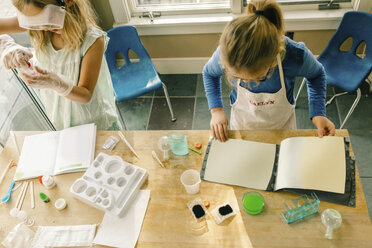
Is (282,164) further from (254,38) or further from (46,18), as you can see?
(46,18)

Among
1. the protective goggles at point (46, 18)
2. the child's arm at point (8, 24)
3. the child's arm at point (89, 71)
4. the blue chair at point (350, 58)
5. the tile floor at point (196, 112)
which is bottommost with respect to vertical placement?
the tile floor at point (196, 112)

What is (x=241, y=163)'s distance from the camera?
4.05 ft

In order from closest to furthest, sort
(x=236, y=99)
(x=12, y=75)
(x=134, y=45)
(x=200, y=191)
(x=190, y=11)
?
(x=200, y=191) < (x=236, y=99) < (x=12, y=75) < (x=134, y=45) < (x=190, y=11)

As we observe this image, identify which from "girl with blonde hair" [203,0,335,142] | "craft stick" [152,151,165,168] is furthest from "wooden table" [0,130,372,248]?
"girl with blonde hair" [203,0,335,142]

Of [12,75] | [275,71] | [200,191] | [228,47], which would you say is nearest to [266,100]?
[275,71]

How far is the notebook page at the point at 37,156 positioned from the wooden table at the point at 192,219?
0.20 ft

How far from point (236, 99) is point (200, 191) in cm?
56

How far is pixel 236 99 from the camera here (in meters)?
1.48

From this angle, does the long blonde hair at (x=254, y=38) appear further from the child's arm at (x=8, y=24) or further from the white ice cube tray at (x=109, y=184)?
the child's arm at (x=8, y=24)

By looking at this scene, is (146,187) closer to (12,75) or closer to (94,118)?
(94,118)

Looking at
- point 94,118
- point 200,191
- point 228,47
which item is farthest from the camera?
point 94,118

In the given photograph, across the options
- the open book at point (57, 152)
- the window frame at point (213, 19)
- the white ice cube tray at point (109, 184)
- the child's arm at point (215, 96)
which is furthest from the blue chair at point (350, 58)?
the open book at point (57, 152)

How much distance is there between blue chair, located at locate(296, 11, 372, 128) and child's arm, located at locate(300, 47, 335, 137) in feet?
2.40

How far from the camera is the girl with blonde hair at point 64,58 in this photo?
120 cm
